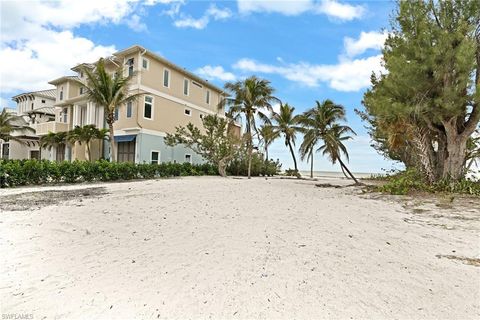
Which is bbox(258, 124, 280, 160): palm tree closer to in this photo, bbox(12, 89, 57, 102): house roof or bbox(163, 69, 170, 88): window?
bbox(163, 69, 170, 88): window

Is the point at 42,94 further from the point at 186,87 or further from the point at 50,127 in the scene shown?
the point at 186,87

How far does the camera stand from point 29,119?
110 feet

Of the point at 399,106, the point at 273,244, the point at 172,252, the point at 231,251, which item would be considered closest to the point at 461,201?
the point at 399,106

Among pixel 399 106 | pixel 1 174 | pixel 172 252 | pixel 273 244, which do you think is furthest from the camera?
pixel 1 174

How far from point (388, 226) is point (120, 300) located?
4922 mm

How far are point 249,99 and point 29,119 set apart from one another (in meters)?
28.4

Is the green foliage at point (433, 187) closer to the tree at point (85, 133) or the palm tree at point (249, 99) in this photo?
the palm tree at point (249, 99)

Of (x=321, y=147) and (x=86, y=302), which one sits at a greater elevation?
(x=321, y=147)

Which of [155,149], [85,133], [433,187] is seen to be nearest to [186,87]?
[155,149]

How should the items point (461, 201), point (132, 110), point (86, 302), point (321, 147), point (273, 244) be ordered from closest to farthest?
point (86, 302), point (273, 244), point (461, 201), point (321, 147), point (132, 110)

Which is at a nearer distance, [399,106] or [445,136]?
[399,106]

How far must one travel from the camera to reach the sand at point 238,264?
2869 millimetres

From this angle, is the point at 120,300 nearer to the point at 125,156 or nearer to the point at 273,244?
the point at 273,244

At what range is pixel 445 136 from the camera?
11.7m
